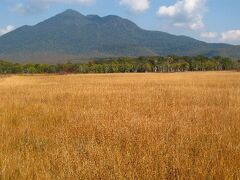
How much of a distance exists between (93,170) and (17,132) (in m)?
3.97

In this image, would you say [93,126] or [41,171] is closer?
[41,171]

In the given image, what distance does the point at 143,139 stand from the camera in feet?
24.7

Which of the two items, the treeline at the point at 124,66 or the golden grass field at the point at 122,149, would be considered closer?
the golden grass field at the point at 122,149

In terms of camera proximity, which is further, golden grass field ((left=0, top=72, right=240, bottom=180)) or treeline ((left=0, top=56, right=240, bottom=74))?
treeline ((left=0, top=56, right=240, bottom=74))

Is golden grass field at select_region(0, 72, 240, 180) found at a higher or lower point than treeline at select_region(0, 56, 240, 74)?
higher

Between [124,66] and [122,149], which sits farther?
[124,66]

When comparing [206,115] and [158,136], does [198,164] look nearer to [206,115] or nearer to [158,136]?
[158,136]

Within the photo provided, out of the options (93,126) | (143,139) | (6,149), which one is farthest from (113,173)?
(93,126)

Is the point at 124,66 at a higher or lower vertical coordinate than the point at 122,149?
lower

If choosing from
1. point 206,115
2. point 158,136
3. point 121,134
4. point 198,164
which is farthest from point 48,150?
point 206,115

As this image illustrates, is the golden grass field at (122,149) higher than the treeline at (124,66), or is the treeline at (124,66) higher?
the golden grass field at (122,149)

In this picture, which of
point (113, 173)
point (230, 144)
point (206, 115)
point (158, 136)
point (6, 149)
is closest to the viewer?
point (113, 173)

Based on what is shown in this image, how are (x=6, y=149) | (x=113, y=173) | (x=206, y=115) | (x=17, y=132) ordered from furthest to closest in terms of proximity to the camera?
(x=206, y=115)
(x=17, y=132)
(x=6, y=149)
(x=113, y=173)

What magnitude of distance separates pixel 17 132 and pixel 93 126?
65.7 inches
